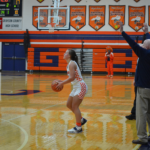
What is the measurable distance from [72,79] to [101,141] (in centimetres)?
120

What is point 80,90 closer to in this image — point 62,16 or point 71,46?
point 62,16

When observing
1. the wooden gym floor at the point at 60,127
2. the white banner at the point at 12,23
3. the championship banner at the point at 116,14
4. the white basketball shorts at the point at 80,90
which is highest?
the championship banner at the point at 116,14

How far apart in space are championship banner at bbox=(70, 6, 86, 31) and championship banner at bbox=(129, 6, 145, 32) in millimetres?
4348

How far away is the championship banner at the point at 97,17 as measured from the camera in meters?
24.7

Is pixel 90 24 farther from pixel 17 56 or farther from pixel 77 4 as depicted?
pixel 17 56

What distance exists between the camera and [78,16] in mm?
25016

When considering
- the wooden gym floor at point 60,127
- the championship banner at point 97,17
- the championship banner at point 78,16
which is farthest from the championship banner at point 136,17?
the wooden gym floor at point 60,127

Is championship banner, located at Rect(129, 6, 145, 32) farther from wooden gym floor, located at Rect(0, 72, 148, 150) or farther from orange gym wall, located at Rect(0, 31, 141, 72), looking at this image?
wooden gym floor, located at Rect(0, 72, 148, 150)

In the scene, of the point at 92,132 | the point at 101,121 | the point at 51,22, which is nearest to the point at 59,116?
the point at 101,121

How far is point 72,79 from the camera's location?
4664 millimetres

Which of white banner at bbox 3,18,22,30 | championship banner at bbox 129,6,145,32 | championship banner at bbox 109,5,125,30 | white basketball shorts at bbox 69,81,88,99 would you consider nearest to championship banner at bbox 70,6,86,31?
championship banner at bbox 109,5,125,30

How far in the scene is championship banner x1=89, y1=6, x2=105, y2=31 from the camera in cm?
2473

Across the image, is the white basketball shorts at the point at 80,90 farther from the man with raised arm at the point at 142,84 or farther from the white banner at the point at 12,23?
the white banner at the point at 12,23

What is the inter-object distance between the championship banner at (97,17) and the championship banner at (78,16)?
66 cm
